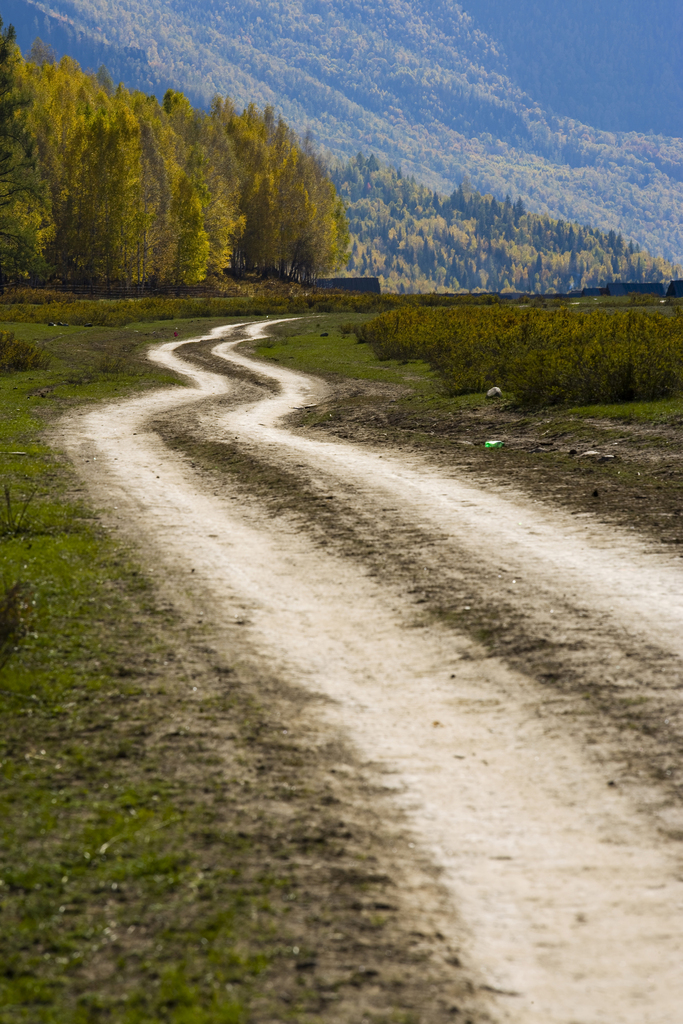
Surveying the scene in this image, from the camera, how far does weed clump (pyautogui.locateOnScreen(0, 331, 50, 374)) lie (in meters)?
24.9

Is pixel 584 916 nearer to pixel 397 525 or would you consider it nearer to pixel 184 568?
pixel 184 568

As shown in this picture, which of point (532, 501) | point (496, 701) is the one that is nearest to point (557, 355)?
point (532, 501)

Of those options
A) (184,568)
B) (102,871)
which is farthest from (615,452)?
(102,871)

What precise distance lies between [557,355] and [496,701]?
43.2 feet

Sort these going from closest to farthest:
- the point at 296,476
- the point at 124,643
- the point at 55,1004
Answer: the point at 55,1004, the point at 124,643, the point at 296,476

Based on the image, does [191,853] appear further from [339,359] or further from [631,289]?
[631,289]

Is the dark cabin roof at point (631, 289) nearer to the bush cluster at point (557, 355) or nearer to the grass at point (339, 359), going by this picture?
the grass at point (339, 359)

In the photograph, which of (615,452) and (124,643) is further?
(615,452)

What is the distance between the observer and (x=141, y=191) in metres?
74.1

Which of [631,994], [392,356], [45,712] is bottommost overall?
[631,994]

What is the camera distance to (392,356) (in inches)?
1105

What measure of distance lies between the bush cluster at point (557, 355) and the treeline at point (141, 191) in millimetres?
38312

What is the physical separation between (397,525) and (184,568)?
8.50 feet

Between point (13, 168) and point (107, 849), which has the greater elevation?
point (13, 168)
